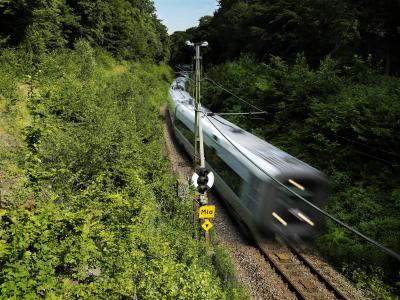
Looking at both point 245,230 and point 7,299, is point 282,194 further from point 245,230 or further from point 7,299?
point 7,299

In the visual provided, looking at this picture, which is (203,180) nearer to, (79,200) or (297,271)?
(297,271)

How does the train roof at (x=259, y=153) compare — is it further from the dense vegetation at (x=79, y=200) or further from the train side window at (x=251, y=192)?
the dense vegetation at (x=79, y=200)

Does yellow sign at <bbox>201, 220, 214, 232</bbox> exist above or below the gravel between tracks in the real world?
above

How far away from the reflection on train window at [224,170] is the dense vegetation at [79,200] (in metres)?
2.60

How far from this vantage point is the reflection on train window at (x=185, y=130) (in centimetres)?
2694

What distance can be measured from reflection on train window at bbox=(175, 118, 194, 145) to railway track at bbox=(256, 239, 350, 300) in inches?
512

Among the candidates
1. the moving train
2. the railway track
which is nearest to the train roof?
the moving train

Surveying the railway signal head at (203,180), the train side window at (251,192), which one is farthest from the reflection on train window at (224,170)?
the railway signal head at (203,180)

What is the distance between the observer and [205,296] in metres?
7.45

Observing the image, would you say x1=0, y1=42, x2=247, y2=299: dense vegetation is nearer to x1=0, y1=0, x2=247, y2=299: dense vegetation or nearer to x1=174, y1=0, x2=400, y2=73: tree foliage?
x1=0, y1=0, x2=247, y2=299: dense vegetation

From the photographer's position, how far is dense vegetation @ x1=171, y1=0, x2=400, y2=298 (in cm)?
1505

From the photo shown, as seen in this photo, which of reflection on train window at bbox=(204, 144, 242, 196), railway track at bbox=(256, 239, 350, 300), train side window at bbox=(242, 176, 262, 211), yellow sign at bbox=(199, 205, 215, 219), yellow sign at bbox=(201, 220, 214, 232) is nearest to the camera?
railway track at bbox=(256, 239, 350, 300)

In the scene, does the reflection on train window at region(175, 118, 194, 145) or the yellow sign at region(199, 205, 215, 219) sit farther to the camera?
the reflection on train window at region(175, 118, 194, 145)

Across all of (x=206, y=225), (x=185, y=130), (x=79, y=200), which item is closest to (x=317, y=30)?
(x=185, y=130)
